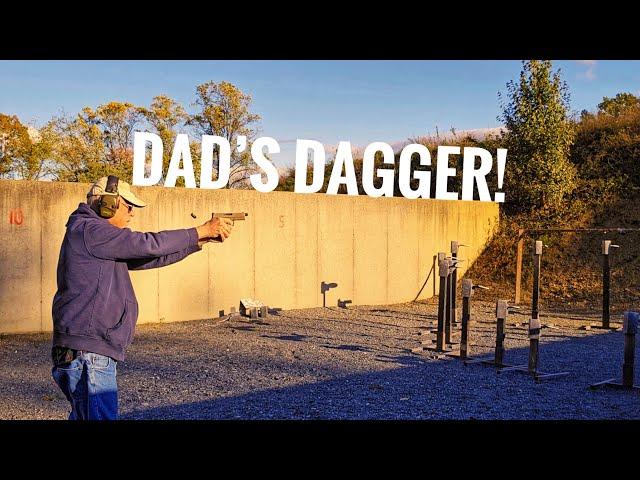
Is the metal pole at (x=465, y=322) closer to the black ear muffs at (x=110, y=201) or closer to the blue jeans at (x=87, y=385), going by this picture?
the black ear muffs at (x=110, y=201)

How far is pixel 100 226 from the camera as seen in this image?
366cm

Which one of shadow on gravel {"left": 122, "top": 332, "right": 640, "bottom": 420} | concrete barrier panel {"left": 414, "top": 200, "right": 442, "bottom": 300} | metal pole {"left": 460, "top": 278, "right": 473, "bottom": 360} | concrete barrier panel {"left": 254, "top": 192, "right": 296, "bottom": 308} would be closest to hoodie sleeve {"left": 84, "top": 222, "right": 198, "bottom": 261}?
shadow on gravel {"left": 122, "top": 332, "right": 640, "bottom": 420}

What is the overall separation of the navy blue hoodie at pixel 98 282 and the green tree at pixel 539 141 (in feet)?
62.1

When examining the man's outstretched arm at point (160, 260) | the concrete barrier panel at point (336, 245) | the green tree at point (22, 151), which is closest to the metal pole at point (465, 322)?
the man's outstretched arm at point (160, 260)

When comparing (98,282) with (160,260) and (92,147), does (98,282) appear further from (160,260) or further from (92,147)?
(92,147)

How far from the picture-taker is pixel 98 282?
3.64 metres

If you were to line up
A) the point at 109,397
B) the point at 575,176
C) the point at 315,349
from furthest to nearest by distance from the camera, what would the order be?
the point at 575,176 < the point at 315,349 < the point at 109,397

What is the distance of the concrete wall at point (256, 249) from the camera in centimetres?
1174

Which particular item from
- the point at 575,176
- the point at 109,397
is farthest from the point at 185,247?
the point at 575,176

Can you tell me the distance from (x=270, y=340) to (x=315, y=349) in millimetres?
1168

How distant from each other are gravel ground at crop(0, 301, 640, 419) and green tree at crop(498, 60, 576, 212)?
29.1ft

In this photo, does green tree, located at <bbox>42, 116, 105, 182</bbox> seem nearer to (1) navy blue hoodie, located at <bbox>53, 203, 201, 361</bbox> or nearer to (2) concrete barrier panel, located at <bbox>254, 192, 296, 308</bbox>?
(2) concrete barrier panel, located at <bbox>254, 192, 296, 308</bbox>

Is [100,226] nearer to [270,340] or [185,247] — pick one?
[185,247]

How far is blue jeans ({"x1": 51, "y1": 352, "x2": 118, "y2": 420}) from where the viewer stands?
3.54 meters
